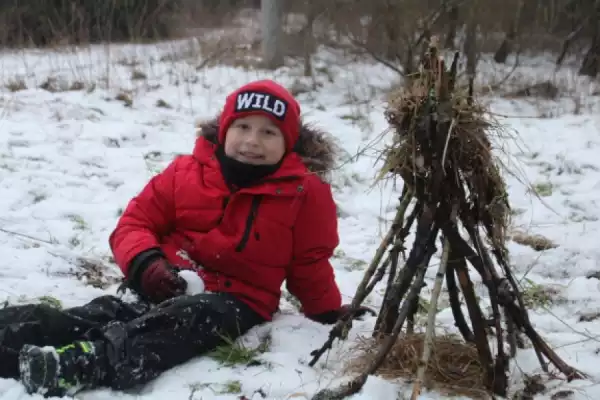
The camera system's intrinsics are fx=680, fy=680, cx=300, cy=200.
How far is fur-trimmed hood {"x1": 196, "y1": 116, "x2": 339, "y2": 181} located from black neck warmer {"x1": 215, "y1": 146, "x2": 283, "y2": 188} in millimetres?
180

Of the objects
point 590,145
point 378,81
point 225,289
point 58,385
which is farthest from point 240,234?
point 378,81

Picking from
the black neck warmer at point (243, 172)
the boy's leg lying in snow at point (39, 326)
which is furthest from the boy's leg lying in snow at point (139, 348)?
the black neck warmer at point (243, 172)

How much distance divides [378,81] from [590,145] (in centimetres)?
344

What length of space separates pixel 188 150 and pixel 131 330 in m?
3.47

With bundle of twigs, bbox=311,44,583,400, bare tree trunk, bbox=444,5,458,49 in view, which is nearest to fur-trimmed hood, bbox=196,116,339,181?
bundle of twigs, bbox=311,44,583,400

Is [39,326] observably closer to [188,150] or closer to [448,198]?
[448,198]

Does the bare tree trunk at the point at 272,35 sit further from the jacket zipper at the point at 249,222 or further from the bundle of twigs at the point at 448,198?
the bundle of twigs at the point at 448,198

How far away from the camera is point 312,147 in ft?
9.78

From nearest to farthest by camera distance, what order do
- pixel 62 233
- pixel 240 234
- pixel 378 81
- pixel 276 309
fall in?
1. pixel 240 234
2. pixel 276 309
3. pixel 62 233
4. pixel 378 81

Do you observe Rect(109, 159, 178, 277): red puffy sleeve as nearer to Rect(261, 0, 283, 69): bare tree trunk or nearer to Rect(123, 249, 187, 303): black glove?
Rect(123, 249, 187, 303): black glove

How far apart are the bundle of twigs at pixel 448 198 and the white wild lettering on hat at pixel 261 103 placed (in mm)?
756

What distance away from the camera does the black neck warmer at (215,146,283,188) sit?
9.27ft

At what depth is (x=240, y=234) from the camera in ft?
9.08

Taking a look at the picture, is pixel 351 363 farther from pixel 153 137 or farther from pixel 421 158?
pixel 153 137
